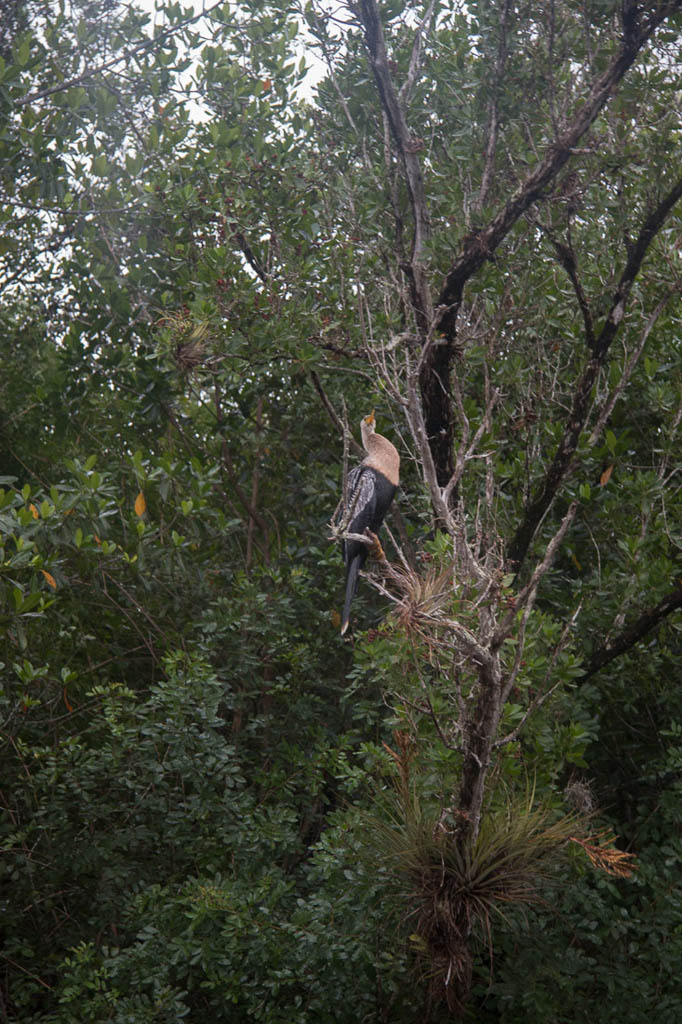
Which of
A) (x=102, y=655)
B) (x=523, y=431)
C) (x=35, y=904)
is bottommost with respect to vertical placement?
(x=35, y=904)

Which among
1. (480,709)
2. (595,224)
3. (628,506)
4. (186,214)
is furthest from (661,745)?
(186,214)

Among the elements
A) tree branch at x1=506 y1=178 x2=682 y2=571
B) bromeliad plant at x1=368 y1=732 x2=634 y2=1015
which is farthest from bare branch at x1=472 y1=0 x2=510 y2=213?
bromeliad plant at x1=368 y1=732 x2=634 y2=1015

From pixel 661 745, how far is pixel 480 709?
2.13 meters

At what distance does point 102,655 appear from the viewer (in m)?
5.61

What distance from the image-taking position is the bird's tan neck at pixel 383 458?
4244 millimetres

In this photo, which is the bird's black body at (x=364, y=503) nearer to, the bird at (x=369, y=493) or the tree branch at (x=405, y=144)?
the bird at (x=369, y=493)

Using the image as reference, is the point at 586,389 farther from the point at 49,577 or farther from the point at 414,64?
the point at 49,577

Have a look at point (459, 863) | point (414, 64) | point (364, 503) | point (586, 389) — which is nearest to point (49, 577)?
point (364, 503)

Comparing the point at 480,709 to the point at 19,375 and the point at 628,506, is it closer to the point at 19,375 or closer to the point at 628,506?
the point at 628,506

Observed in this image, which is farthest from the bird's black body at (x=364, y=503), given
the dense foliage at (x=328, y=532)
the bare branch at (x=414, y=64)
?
the bare branch at (x=414, y=64)

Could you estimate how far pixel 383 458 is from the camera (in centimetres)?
429

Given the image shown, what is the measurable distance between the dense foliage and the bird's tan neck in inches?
9.4

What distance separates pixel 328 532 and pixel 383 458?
1068mm

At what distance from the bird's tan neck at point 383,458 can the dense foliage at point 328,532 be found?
0.78 ft
